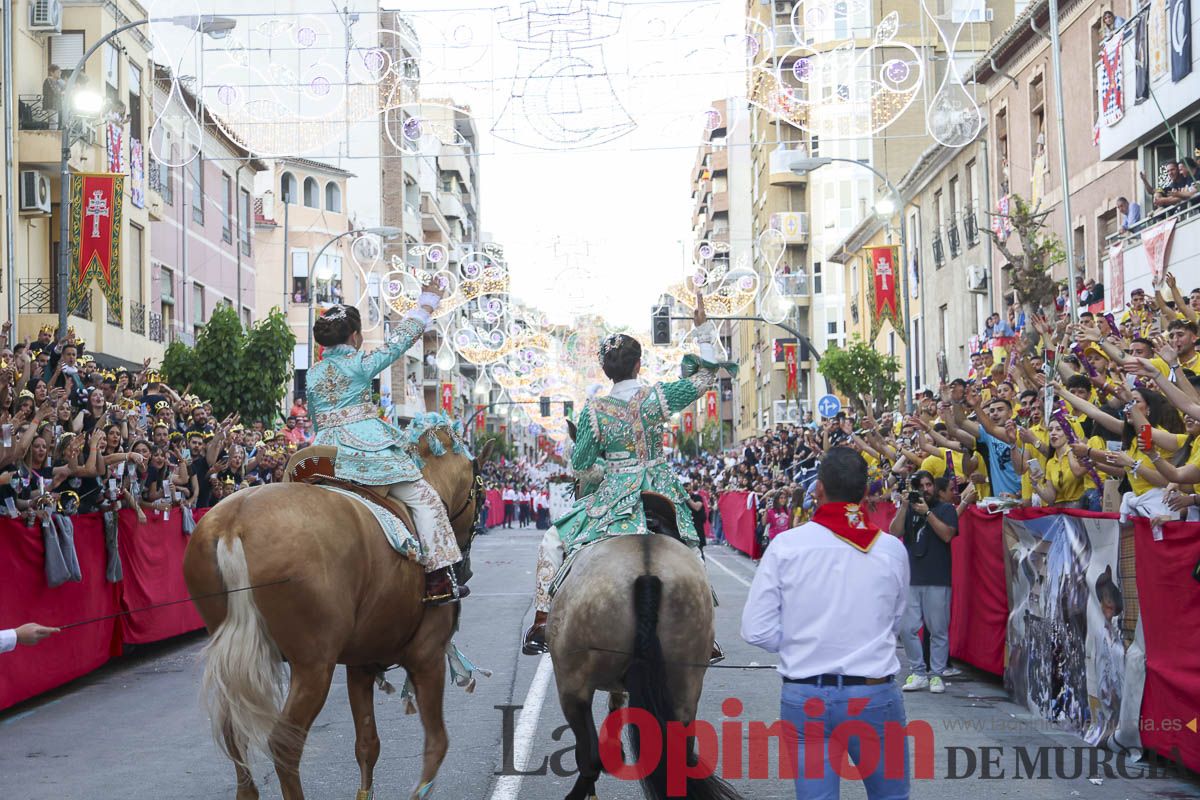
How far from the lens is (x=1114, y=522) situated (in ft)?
29.7

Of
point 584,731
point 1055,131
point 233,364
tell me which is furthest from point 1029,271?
point 584,731

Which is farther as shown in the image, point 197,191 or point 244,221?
point 244,221

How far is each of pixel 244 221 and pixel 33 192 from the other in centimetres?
1789

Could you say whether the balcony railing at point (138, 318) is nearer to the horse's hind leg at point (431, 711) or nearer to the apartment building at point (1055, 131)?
the apartment building at point (1055, 131)

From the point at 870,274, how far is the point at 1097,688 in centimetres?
2869

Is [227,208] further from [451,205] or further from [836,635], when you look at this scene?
[451,205]

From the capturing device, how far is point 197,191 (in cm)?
4038

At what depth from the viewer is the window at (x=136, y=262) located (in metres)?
33.6

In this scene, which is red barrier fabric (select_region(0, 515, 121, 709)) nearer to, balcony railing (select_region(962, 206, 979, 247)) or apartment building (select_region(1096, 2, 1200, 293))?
apartment building (select_region(1096, 2, 1200, 293))

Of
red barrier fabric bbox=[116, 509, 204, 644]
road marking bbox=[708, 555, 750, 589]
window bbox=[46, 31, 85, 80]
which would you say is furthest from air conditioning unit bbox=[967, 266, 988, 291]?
red barrier fabric bbox=[116, 509, 204, 644]

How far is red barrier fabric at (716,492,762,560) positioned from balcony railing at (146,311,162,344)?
14.7 m

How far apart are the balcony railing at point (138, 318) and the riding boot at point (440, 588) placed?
27.1 meters

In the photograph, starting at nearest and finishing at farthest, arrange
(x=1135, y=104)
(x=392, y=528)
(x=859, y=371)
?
(x=392, y=528) < (x=1135, y=104) < (x=859, y=371)

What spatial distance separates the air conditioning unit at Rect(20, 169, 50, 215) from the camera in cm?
2814
